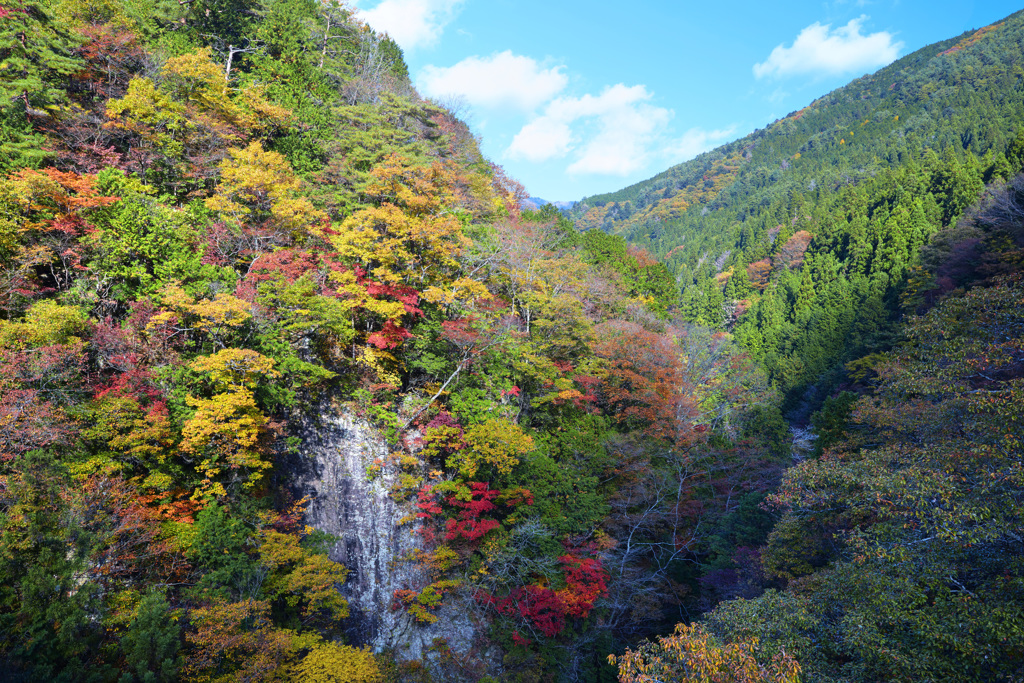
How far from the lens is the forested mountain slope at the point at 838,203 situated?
126 ft

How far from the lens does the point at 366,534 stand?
531 inches

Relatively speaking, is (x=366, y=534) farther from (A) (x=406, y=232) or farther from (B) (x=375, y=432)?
(A) (x=406, y=232)

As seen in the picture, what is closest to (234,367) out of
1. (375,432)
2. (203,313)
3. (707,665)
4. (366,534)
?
(203,313)

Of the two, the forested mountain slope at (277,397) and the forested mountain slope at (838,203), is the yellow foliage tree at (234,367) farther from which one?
the forested mountain slope at (838,203)

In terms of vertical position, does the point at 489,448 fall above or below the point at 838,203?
below

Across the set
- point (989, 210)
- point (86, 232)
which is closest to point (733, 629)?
point (86, 232)

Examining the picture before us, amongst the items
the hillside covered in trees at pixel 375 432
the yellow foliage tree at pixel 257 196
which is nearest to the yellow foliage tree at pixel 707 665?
the hillside covered in trees at pixel 375 432

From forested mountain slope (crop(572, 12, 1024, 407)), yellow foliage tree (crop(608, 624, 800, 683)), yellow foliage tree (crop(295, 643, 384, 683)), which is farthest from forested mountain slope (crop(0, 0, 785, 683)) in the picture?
forested mountain slope (crop(572, 12, 1024, 407))

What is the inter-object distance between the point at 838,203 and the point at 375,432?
2553 inches

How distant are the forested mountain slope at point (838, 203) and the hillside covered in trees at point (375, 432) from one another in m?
13.6

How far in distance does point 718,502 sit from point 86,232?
23915 millimetres

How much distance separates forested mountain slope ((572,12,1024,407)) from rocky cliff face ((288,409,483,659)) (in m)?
32.9

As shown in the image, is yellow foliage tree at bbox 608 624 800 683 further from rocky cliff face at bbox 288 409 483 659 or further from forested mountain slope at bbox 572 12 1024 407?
forested mountain slope at bbox 572 12 1024 407

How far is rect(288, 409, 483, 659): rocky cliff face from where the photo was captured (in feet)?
42.1
